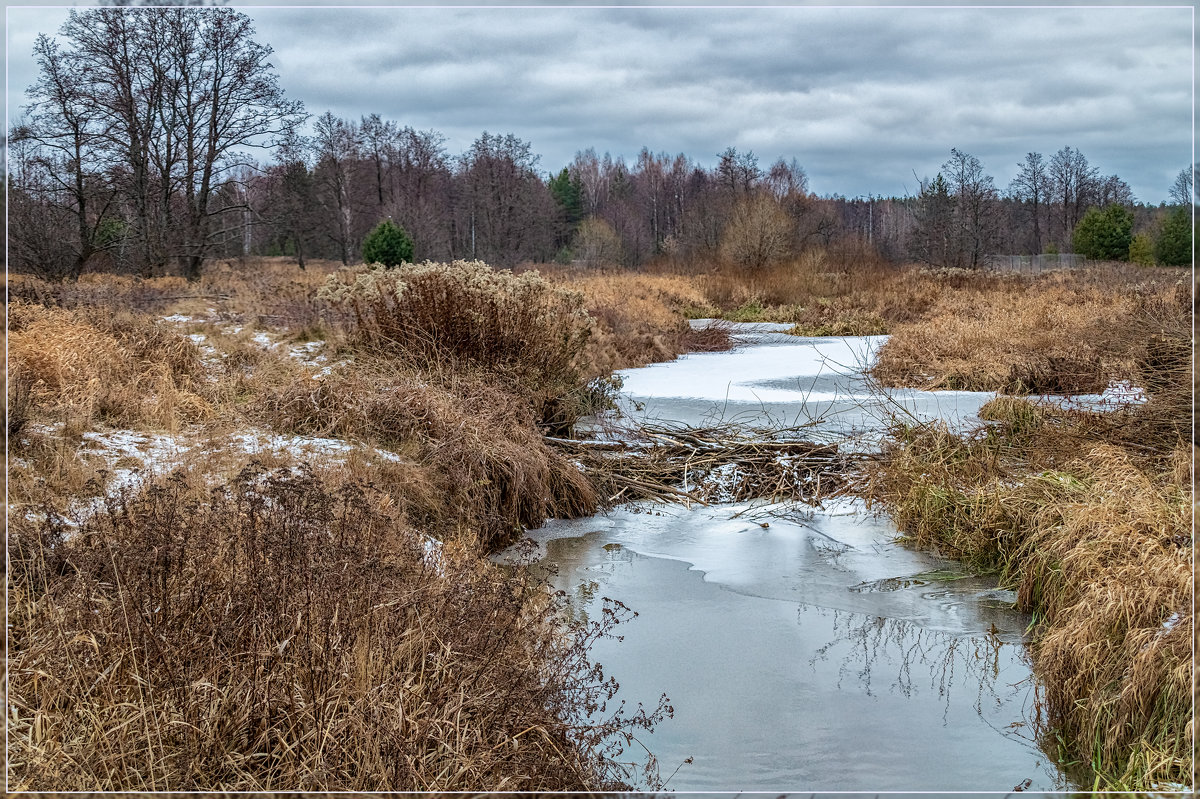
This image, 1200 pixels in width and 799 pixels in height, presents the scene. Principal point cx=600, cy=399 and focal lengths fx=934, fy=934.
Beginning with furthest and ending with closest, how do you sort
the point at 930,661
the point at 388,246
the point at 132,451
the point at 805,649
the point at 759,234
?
1. the point at 388,246
2. the point at 759,234
3. the point at 132,451
4. the point at 805,649
5. the point at 930,661

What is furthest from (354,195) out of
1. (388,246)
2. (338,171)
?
(388,246)

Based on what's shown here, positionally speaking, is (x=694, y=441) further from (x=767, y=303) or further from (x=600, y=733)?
(x=767, y=303)

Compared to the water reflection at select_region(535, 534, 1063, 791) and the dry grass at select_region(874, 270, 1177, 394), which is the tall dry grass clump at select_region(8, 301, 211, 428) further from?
the dry grass at select_region(874, 270, 1177, 394)

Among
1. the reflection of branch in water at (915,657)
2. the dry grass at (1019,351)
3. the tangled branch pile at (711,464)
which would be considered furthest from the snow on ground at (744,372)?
the reflection of branch in water at (915,657)

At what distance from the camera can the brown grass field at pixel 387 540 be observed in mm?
3336

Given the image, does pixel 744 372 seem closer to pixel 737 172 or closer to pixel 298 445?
pixel 298 445

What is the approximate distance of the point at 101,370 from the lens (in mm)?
7930

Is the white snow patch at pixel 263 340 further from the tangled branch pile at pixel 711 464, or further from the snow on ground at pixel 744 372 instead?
the snow on ground at pixel 744 372

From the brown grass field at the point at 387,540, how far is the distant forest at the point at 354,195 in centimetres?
184

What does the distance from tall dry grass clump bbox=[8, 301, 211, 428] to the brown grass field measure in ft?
0.11

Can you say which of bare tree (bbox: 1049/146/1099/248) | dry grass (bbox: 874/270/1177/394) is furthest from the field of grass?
bare tree (bbox: 1049/146/1099/248)

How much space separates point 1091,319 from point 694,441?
949cm

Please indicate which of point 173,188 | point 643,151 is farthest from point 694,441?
point 643,151

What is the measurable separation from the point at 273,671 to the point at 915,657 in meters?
3.48
